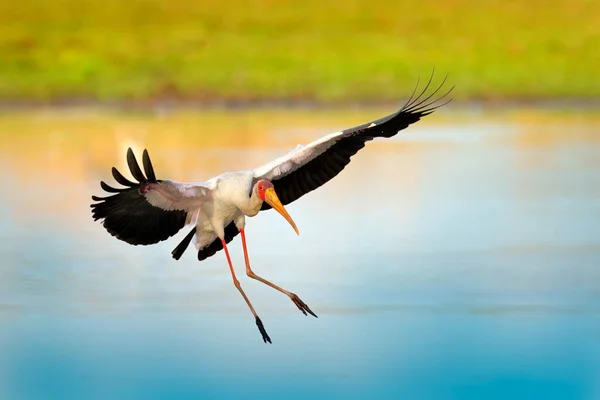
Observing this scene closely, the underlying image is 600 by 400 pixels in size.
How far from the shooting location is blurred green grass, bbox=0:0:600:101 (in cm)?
1988

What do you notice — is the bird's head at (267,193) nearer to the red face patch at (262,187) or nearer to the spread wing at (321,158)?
the red face patch at (262,187)

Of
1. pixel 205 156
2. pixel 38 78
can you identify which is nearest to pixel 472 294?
pixel 205 156

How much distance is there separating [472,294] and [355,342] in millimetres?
1219

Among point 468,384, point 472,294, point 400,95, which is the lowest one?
point 468,384

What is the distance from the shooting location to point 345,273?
941cm

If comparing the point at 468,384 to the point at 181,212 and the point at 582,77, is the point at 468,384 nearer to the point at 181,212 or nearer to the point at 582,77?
the point at 181,212

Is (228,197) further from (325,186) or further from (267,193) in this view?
(325,186)

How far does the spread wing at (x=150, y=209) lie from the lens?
761 cm

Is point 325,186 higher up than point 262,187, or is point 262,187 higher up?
point 325,186

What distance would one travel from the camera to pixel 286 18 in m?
22.1

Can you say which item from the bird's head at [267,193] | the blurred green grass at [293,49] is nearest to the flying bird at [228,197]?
the bird's head at [267,193]

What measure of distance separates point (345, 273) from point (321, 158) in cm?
127

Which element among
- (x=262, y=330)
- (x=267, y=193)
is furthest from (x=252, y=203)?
(x=262, y=330)

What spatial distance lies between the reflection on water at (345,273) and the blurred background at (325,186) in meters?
0.02
